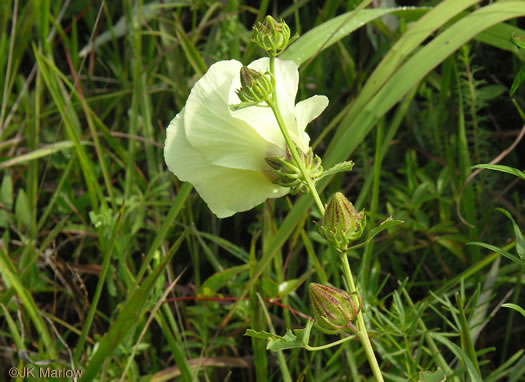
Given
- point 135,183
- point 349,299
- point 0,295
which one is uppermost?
point 349,299

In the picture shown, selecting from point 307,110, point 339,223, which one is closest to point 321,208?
point 339,223

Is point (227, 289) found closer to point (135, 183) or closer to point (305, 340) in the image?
point (135, 183)

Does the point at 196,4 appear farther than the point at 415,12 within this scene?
Yes

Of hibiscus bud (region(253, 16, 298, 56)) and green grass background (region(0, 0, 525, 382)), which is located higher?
hibiscus bud (region(253, 16, 298, 56))

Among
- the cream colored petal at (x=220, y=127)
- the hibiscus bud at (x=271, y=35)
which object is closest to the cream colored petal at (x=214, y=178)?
the cream colored petal at (x=220, y=127)

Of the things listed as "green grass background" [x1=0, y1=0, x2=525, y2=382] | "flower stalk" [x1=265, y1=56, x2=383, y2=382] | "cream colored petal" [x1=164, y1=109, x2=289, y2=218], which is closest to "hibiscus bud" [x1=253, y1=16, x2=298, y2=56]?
"flower stalk" [x1=265, y1=56, x2=383, y2=382]

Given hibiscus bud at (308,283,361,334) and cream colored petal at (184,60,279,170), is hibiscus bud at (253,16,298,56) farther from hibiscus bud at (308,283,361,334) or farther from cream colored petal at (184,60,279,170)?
hibiscus bud at (308,283,361,334)

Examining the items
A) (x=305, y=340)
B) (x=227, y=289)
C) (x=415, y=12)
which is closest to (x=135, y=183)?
(x=227, y=289)
